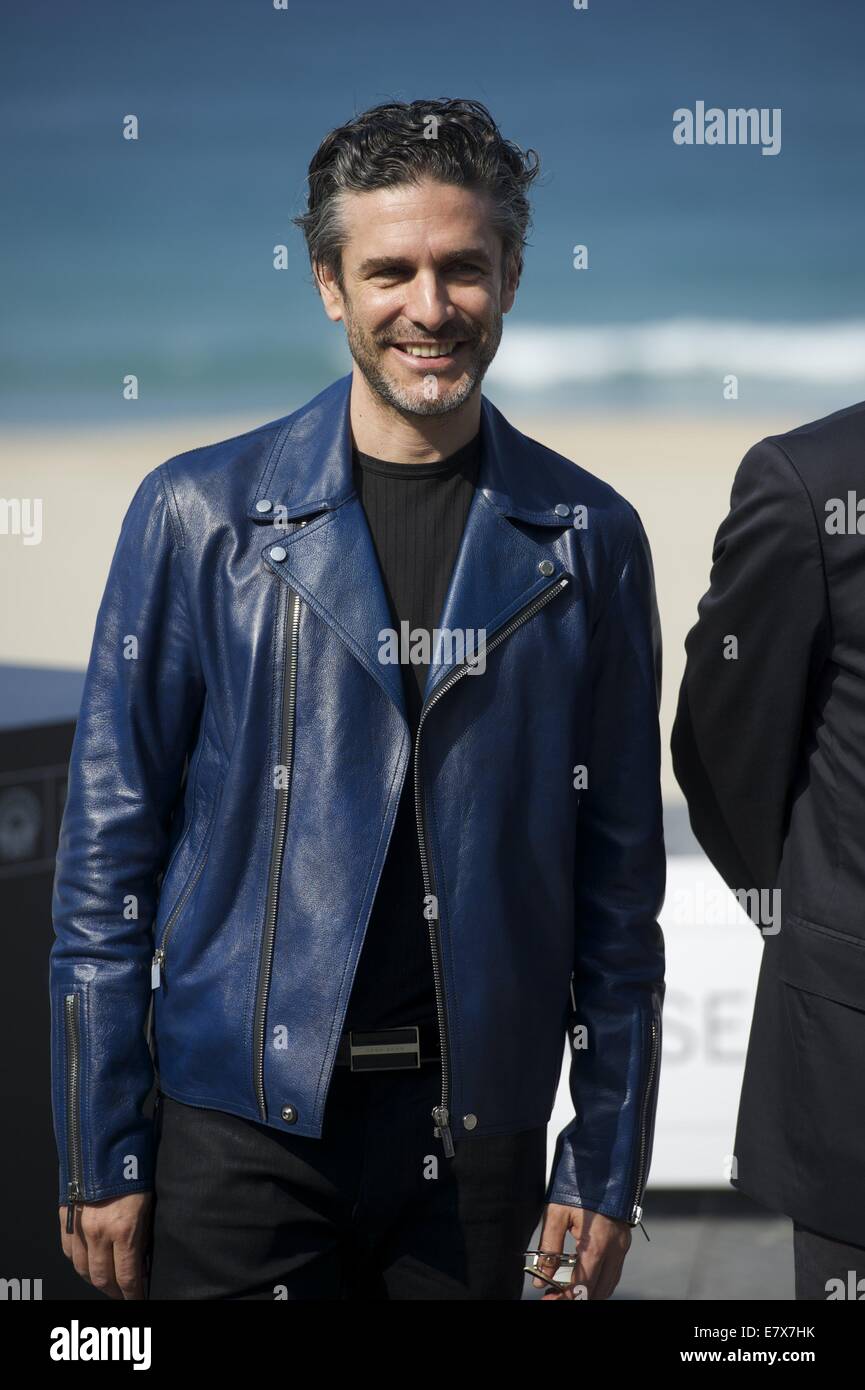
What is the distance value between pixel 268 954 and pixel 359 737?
0.79 feet

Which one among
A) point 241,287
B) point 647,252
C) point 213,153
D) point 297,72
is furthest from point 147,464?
point 647,252

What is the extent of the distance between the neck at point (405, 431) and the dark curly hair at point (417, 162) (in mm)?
133

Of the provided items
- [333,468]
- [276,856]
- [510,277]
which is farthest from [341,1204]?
[510,277]

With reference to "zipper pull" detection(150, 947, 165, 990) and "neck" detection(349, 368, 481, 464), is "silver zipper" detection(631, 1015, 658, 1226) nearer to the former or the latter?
"zipper pull" detection(150, 947, 165, 990)

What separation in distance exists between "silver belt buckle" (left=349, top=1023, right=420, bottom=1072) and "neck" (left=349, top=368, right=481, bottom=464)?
600mm

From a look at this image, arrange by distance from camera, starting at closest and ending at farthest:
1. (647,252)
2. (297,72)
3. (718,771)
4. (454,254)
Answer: (454,254) → (718,771) → (297,72) → (647,252)

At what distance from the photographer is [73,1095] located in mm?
1698

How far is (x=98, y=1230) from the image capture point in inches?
67.2

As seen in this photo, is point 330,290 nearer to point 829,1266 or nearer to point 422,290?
point 422,290

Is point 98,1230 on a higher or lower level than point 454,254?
lower

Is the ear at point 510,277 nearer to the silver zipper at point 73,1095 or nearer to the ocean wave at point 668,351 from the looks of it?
the silver zipper at point 73,1095

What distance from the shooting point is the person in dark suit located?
1635 millimetres

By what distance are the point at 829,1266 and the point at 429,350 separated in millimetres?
1022
